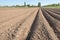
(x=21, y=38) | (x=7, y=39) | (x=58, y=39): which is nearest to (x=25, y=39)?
(x=21, y=38)

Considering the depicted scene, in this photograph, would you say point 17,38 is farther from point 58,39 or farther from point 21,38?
point 58,39

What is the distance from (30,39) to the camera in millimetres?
9398

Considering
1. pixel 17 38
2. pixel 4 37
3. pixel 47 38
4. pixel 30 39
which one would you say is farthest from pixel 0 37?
pixel 47 38

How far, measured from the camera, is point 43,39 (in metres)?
9.49

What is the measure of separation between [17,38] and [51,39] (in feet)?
5.26

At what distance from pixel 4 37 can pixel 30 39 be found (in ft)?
4.40

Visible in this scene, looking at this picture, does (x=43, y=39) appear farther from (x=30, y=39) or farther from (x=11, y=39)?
(x=11, y=39)

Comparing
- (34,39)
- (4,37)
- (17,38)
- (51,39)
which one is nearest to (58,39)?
(51,39)

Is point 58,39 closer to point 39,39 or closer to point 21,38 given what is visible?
point 39,39

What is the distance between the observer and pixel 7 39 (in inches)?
372

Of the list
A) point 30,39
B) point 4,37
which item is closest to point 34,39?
point 30,39

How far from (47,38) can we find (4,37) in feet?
6.86

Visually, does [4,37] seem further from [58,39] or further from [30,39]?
[58,39]

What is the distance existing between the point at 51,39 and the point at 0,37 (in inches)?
97.1
